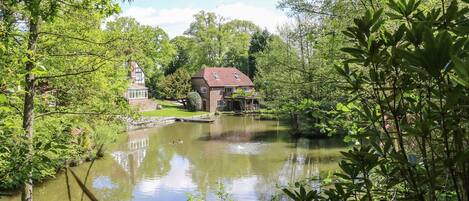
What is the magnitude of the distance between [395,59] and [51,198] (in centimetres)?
1281

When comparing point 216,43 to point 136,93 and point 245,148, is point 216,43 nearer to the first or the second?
point 136,93

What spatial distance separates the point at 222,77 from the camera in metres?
40.5

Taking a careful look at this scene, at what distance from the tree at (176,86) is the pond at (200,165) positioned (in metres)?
11.2

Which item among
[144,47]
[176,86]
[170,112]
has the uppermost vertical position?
[176,86]

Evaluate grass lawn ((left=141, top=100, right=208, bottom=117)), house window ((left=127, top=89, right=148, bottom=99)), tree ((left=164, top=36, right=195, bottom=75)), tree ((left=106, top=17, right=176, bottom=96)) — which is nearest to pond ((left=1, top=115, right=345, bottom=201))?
tree ((left=106, top=17, right=176, bottom=96))

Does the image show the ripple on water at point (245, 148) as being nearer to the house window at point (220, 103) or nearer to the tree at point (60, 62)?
the tree at point (60, 62)

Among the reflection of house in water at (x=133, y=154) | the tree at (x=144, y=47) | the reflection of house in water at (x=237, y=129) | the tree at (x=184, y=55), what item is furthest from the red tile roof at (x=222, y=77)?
the tree at (x=144, y=47)

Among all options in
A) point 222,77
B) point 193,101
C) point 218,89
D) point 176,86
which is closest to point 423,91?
point 176,86

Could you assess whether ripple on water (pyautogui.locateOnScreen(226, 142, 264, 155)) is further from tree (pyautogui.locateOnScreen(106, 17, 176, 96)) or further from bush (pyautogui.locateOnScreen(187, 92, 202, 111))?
bush (pyautogui.locateOnScreen(187, 92, 202, 111))

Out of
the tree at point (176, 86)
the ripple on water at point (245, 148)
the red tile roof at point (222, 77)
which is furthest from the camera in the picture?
the red tile roof at point (222, 77)

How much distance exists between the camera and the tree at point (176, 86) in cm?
3659

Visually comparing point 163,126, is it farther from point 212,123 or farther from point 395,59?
point 395,59

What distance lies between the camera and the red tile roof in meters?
39.1

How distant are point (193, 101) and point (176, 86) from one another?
2199mm
